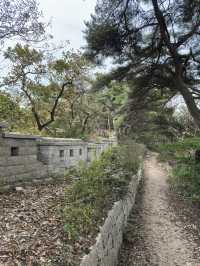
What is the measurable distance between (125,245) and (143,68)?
5.70m

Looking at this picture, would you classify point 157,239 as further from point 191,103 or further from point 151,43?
point 151,43

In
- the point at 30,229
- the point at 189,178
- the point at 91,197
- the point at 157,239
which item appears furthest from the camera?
the point at 189,178

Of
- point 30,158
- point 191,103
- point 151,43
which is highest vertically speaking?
point 151,43

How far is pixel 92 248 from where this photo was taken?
12.8ft

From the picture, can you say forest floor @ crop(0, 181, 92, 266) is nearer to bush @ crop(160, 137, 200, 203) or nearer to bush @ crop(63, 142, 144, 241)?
bush @ crop(63, 142, 144, 241)

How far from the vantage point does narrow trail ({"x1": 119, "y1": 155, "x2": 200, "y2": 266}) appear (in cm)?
617

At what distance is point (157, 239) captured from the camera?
23.6 feet

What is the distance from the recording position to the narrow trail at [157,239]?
617cm

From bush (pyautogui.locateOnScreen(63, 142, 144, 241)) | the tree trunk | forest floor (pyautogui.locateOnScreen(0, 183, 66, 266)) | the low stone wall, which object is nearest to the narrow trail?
the low stone wall

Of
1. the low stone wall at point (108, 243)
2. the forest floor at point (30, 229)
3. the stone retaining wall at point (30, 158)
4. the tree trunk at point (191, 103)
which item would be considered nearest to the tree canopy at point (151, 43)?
the tree trunk at point (191, 103)

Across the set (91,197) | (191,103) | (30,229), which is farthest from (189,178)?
(30,229)

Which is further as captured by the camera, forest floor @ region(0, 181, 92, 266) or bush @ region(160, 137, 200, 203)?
bush @ region(160, 137, 200, 203)

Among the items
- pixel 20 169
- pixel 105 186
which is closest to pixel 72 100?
pixel 20 169

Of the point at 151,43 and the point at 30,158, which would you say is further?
the point at 151,43
